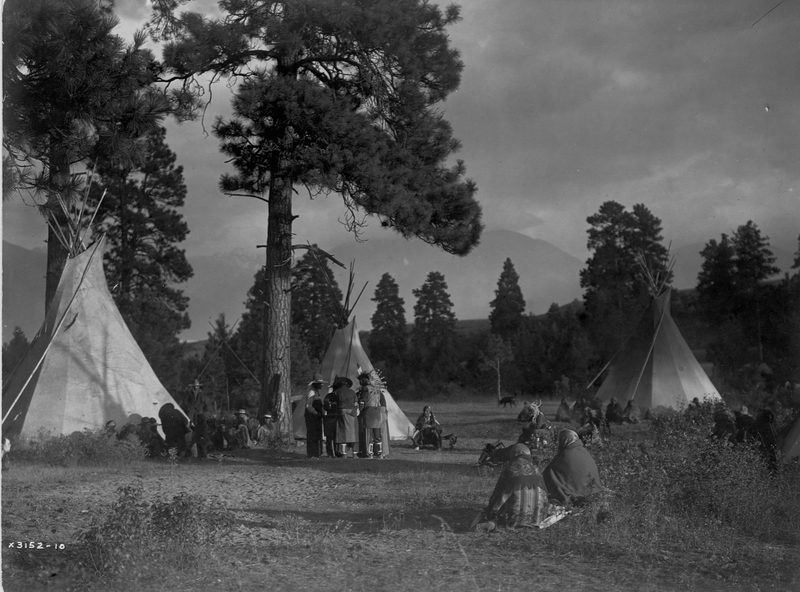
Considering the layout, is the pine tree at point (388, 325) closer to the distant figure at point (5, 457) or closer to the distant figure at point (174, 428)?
the distant figure at point (174, 428)

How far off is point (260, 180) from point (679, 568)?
9.93m

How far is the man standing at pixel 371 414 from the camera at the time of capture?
11281 mm

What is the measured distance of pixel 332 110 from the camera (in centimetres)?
1188

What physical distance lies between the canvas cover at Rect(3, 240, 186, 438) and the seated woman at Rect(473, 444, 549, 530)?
7.51m

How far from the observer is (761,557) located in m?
5.42

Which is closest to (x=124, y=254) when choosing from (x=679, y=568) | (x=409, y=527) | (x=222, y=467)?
(x=222, y=467)

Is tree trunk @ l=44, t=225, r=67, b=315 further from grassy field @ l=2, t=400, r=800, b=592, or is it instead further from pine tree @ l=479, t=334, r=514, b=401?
pine tree @ l=479, t=334, r=514, b=401

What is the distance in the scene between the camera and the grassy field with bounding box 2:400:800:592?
4.71 m

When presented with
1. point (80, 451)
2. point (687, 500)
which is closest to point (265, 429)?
point (80, 451)

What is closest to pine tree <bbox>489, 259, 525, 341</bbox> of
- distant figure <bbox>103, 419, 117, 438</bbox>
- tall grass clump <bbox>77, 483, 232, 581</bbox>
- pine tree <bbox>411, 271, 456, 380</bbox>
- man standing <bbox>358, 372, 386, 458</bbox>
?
pine tree <bbox>411, 271, 456, 380</bbox>

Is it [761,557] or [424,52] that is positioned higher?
[424,52]

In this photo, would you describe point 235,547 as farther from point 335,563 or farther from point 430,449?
point 430,449

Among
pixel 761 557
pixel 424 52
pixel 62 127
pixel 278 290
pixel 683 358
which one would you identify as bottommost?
pixel 761 557

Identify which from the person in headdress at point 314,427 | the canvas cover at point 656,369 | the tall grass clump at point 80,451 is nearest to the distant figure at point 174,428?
the tall grass clump at point 80,451
